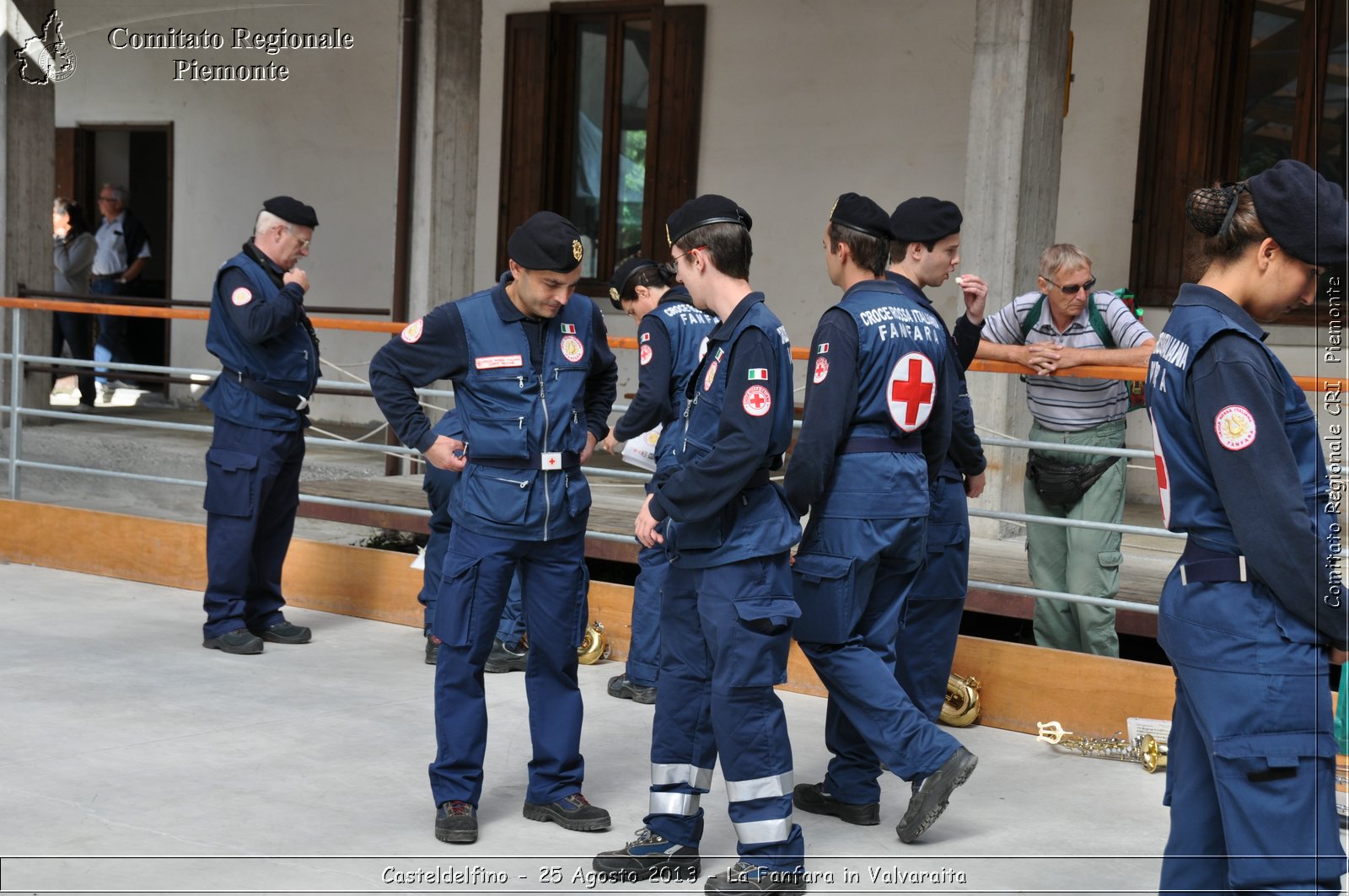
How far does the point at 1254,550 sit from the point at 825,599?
1.47 metres

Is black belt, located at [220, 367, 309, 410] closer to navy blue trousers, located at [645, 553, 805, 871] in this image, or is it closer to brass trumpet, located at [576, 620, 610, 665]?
brass trumpet, located at [576, 620, 610, 665]

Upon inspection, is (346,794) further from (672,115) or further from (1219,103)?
(672,115)

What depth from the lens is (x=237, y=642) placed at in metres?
5.98

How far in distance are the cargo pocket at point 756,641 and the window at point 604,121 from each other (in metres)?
6.77

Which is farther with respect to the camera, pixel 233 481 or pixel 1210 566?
pixel 233 481

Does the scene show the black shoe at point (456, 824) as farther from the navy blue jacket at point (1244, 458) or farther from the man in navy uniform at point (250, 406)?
the man in navy uniform at point (250, 406)

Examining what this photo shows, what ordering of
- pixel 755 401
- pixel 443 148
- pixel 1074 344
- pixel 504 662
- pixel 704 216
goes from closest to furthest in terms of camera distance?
Answer: pixel 755 401 < pixel 704 216 < pixel 1074 344 < pixel 504 662 < pixel 443 148

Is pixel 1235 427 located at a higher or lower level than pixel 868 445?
higher

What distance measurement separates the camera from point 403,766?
4.54 m

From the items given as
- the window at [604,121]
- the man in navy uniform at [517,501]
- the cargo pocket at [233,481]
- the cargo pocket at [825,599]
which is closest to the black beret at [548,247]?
the man in navy uniform at [517,501]

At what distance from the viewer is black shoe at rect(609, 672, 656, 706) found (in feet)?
17.9

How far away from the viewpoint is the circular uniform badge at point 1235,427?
2482mm

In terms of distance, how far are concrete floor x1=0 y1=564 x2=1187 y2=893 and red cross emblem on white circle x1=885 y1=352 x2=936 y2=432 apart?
119 cm

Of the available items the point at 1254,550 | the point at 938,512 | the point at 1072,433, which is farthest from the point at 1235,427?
the point at 1072,433
